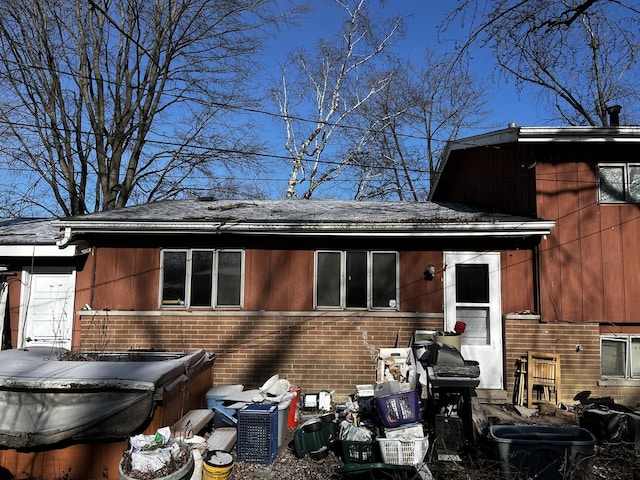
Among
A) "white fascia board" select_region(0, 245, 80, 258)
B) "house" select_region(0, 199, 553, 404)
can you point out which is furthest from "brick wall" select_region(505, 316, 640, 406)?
"white fascia board" select_region(0, 245, 80, 258)

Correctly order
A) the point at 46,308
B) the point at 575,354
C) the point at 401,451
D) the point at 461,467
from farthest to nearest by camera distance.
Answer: the point at 46,308
the point at 575,354
the point at 401,451
the point at 461,467

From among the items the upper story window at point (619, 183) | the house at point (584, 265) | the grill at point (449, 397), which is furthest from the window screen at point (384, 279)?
the upper story window at point (619, 183)

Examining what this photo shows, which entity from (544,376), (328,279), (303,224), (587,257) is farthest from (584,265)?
(303,224)

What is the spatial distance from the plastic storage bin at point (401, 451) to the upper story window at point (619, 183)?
6031 mm

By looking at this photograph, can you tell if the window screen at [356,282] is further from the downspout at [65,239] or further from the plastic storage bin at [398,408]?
the downspout at [65,239]

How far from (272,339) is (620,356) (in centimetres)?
649

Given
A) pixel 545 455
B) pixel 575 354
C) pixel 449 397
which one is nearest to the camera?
pixel 545 455

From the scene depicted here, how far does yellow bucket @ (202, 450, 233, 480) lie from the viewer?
5676 millimetres

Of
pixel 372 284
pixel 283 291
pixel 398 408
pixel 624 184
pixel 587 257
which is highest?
pixel 624 184

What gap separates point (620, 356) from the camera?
29.3 ft

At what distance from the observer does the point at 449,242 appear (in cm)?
920

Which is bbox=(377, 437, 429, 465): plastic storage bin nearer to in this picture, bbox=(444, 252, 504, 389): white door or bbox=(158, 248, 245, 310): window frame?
bbox=(444, 252, 504, 389): white door

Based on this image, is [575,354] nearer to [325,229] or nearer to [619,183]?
[619,183]

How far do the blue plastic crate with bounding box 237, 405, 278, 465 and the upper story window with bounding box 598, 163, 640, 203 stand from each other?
723 cm
